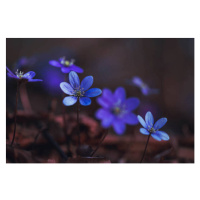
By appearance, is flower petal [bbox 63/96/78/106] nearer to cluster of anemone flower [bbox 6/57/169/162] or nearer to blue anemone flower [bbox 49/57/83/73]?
cluster of anemone flower [bbox 6/57/169/162]

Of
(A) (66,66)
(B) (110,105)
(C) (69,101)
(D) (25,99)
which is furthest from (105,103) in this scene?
(D) (25,99)

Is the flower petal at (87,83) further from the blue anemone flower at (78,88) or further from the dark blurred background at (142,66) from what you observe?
the dark blurred background at (142,66)

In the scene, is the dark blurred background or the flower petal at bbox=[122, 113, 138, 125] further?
the dark blurred background

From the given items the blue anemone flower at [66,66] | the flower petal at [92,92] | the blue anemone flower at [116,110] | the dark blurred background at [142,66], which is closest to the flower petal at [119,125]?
the blue anemone flower at [116,110]

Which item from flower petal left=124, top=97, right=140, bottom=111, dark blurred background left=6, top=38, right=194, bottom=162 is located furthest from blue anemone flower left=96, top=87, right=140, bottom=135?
dark blurred background left=6, top=38, right=194, bottom=162

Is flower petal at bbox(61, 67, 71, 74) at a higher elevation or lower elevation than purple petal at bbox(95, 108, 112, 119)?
higher

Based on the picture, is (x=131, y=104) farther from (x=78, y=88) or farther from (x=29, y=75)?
(x=29, y=75)
